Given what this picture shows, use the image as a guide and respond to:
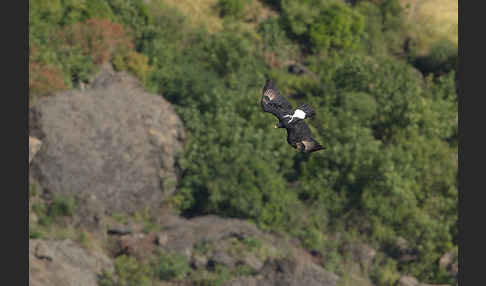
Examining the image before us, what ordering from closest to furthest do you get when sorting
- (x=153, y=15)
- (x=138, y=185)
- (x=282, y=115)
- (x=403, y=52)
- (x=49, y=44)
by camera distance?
1. (x=282, y=115)
2. (x=138, y=185)
3. (x=49, y=44)
4. (x=153, y=15)
5. (x=403, y=52)

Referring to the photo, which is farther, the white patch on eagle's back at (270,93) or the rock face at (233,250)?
the rock face at (233,250)

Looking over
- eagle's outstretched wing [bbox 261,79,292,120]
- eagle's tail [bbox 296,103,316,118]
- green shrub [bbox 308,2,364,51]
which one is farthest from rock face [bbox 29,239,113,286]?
green shrub [bbox 308,2,364,51]

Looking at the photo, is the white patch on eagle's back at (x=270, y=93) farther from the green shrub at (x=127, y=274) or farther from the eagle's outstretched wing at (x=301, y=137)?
the green shrub at (x=127, y=274)

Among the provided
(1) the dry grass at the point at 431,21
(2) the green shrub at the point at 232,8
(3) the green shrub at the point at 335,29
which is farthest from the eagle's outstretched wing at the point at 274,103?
(1) the dry grass at the point at 431,21

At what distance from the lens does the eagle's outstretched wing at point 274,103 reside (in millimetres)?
19391

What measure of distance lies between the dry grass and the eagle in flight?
3537 cm

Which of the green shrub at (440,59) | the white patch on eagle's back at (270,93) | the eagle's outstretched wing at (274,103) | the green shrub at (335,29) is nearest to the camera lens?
the eagle's outstretched wing at (274,103)

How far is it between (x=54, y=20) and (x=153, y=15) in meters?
6.31

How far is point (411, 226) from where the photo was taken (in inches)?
1430

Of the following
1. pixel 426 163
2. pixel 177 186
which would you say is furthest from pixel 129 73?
pixel 426 163

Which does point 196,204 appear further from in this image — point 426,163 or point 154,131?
point 426,163

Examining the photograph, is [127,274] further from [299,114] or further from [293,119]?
[299,114]

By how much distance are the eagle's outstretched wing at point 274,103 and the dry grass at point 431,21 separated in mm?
35266

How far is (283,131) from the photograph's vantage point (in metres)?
36.9
